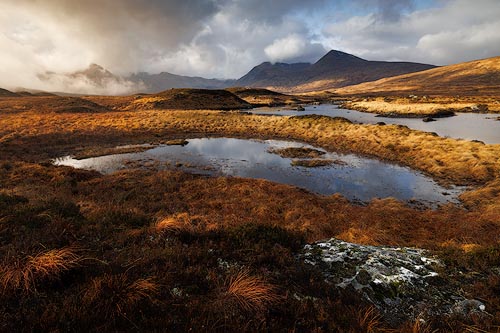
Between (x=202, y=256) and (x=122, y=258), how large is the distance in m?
1.81

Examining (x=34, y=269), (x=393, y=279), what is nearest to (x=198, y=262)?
(x=34, y=269)

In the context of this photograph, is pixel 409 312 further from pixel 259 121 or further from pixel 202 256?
pixel 259 121

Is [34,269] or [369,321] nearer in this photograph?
[369,321]

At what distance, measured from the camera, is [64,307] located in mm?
4109

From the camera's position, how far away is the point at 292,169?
28641mm

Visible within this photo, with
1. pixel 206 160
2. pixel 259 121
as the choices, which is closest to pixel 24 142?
pixel 206 160

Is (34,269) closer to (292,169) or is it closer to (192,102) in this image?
(292,169)

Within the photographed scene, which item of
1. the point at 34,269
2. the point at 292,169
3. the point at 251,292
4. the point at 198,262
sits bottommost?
the point at 292,169

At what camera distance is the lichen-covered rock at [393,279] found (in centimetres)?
522

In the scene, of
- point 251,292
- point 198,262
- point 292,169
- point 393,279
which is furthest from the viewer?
point 292,169

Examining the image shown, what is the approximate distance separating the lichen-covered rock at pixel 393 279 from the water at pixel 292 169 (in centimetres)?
1445

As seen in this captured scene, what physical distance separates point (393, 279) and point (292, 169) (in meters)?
22.9

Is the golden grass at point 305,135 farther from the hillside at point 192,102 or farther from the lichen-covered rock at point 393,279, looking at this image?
the hillside at point 192,102

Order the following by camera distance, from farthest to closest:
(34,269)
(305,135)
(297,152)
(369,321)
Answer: (305,135) → (297,152) → (34,269) → (369,321)
